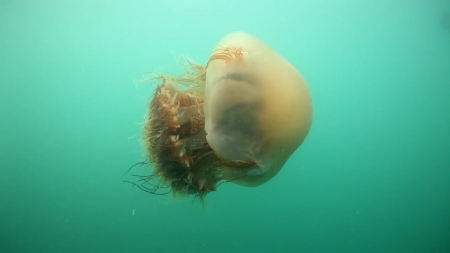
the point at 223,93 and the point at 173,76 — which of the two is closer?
the point at 223,93

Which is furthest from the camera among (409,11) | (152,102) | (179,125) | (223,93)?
(409,11)

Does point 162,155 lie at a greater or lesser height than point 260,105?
lesser

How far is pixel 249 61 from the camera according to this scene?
8.63 feet

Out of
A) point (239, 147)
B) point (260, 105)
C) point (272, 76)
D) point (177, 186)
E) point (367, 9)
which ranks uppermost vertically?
point (367, 9)

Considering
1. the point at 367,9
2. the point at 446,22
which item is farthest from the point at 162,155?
the point at 446,22

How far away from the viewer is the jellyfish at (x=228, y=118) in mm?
2574

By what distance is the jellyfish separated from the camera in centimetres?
257

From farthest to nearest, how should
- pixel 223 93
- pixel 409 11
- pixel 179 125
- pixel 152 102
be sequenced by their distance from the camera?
pixel 409 11 → pixel 152 102 → pixel 179 125 → pixel 223 93

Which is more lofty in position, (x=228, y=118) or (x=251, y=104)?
(x=251, y=104)

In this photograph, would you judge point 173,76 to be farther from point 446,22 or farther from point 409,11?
point 446,22

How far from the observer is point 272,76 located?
265 cm

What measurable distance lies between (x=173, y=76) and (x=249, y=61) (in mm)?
895

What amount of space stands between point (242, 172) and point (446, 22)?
784 cm

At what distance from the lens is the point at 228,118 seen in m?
2.57
